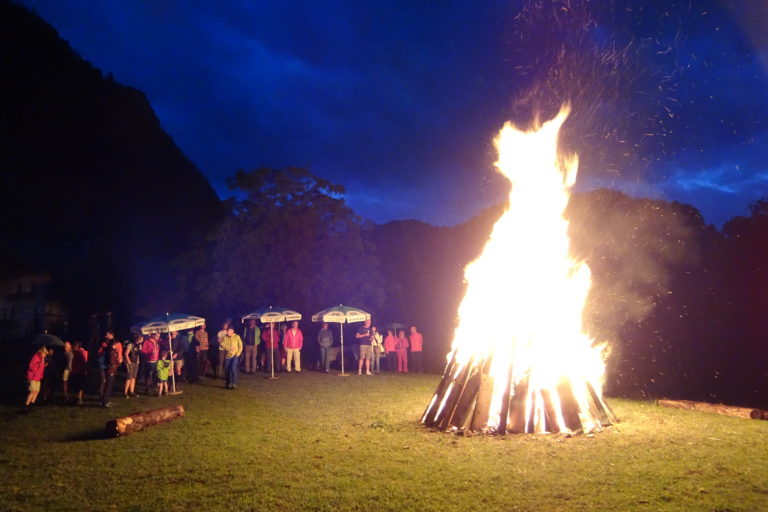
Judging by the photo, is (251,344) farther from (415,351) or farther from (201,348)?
(415,351)

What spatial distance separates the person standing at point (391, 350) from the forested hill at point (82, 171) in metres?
18.2

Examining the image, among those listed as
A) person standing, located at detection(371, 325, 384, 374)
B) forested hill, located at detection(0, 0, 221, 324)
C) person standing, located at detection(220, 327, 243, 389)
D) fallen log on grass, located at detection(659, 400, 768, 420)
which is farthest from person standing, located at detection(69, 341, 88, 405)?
forested hill, located at detection(0, 0, 221, 324)

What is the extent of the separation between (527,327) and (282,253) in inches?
878

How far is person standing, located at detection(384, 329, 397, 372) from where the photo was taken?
26031mm

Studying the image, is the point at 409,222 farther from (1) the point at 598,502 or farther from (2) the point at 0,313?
(1) the point at 598,502

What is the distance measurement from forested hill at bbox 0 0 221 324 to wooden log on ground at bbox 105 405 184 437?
22.6 m

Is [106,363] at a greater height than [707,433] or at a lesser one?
greater

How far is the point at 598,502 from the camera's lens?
739 centimetres

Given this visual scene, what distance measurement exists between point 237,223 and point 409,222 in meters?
21.2

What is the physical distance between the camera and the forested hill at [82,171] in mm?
41719

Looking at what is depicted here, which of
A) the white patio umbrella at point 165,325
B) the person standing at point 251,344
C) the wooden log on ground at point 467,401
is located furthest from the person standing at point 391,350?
the wooden log on ground at point 467,401

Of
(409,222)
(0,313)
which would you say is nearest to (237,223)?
(0,313)

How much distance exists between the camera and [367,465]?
9391 millimetres

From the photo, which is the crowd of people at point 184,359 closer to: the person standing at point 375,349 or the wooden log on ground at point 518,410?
the person standing at point 375,349
